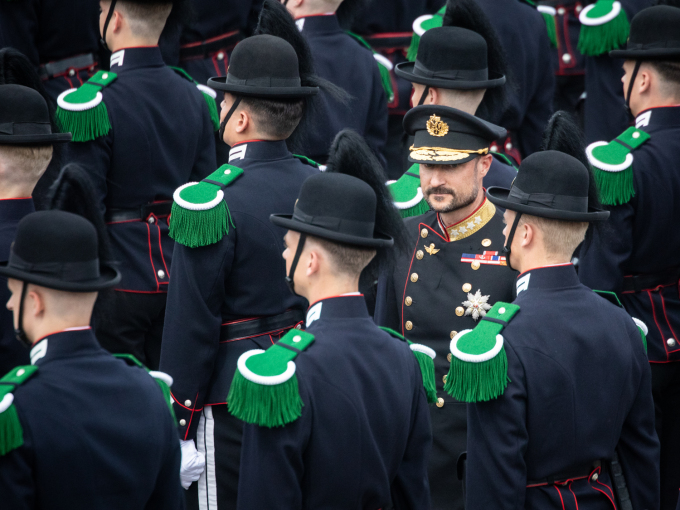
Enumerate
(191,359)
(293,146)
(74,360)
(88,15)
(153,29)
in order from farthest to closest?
(88,15), (153,29), (293,146), (191,359), (74,360)

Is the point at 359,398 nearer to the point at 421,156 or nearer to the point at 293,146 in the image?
the point at 421,156

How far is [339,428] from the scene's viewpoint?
11.1 feet

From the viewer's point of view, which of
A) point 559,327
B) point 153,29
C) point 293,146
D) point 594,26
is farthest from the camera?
point 594,26

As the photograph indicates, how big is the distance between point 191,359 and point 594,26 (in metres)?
3.87

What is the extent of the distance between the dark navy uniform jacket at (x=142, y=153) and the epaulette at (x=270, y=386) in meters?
2.14

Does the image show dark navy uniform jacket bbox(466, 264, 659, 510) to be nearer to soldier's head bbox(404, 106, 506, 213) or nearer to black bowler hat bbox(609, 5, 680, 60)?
soldier's head bbox(404, 106, 506, 213)

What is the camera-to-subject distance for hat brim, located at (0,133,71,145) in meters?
4.59

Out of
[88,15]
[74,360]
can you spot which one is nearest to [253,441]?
[74,360]

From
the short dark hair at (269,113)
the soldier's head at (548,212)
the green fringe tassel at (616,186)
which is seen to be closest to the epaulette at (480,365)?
the soldier's head at (548,212)

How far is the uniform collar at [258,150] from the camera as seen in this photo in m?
4.59

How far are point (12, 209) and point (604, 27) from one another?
4104 millimetres

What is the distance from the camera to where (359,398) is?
3.43 m

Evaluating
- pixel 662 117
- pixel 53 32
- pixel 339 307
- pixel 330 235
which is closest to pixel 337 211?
pixel 330 235

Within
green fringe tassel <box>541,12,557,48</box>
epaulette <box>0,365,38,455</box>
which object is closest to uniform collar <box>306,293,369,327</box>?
epaulette <box>0,365,38,455</box>
